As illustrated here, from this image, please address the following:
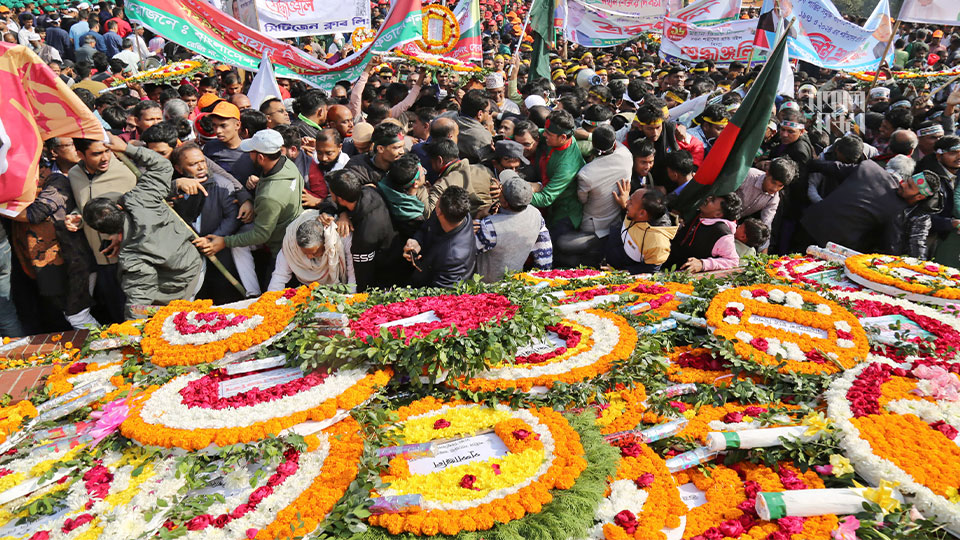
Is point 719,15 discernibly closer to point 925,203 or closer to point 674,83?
point 674,83

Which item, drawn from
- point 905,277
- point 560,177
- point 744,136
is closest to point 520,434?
point 905,277

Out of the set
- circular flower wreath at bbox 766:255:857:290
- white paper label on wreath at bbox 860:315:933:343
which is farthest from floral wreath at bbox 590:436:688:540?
circular flower wreath at bbox 766:255:857:290

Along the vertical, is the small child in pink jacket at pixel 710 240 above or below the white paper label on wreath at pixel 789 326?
above

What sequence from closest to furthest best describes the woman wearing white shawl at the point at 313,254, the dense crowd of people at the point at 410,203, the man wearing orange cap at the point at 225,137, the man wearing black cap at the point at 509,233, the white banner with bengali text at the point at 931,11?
the woman wearing white shawl at the point at 313,254
the dense crowd of people at the point at 410,203
the man wearing black cap at the point at 509,233
the man wearing orange cap at the point at 225,137
the white banner with bengali text at the point at 931,11

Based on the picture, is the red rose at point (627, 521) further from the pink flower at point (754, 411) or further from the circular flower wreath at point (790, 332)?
the circular flower wreath at point (790, 332)

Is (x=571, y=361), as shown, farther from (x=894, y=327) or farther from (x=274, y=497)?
(x=894, y=327)

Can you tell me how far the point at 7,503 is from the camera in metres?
2.34

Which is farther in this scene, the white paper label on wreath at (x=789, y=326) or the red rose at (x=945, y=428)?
the white paper label on wreath at (x=789, y=326)

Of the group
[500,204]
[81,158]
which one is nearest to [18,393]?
[81,158]

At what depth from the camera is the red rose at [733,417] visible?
2814 millimetres

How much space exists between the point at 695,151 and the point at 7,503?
20.0 feet

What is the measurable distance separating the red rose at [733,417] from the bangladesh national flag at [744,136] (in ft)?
8.16

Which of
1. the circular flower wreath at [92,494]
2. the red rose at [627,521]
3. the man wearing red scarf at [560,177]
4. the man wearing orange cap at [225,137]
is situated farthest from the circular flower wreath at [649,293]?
the man wearing orange cap at [225,137]

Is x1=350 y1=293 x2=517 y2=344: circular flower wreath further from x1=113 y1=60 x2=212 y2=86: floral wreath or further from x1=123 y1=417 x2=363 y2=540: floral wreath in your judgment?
x1=113 y1=60 x2=212 y2=86: floral wreath
